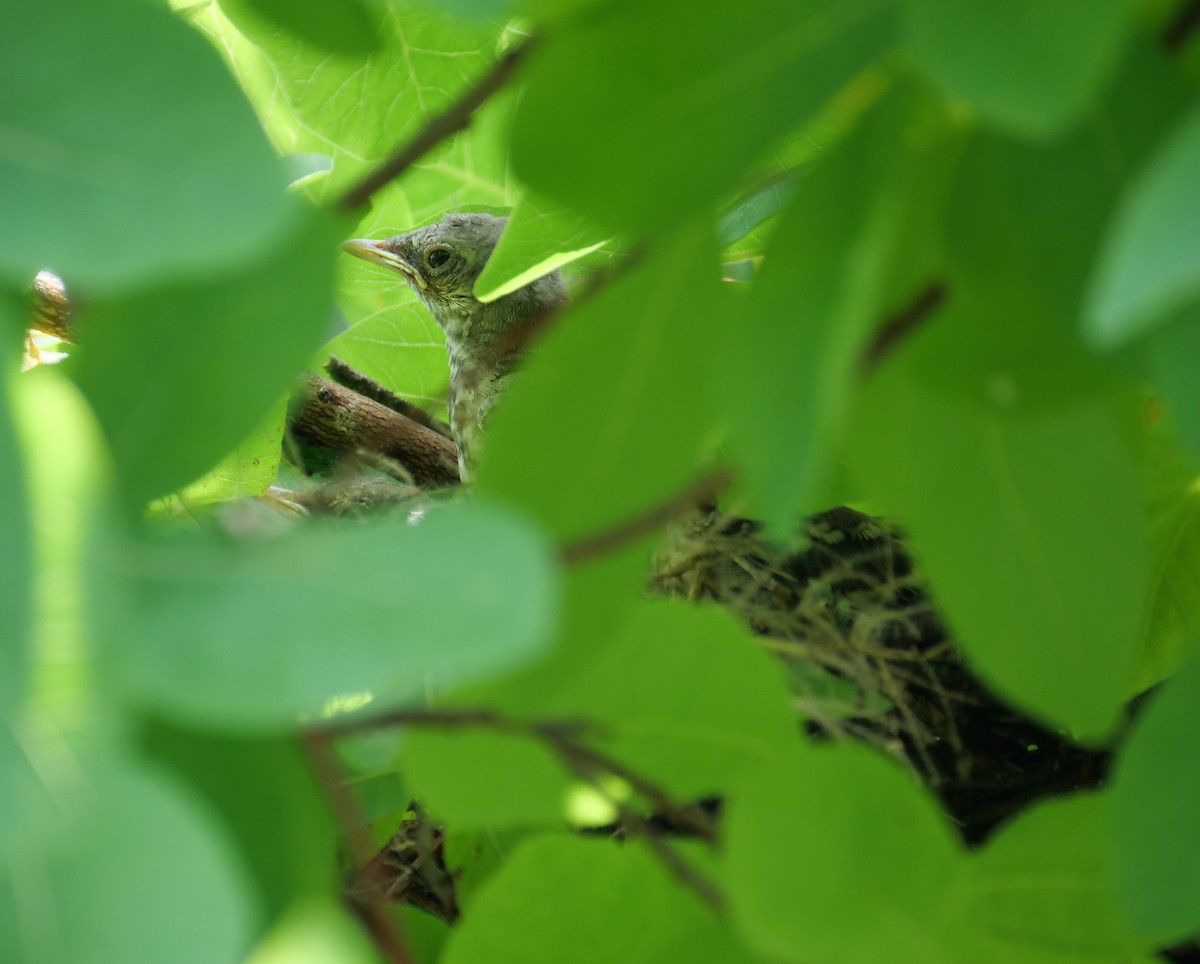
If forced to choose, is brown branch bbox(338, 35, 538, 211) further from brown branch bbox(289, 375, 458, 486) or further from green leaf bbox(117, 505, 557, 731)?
brown branch bbox(289, 375, 458, 486)

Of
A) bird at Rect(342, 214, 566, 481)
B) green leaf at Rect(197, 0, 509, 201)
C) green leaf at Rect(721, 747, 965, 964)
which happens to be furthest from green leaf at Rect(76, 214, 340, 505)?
bird at Rect(342, 214, 566, 481)

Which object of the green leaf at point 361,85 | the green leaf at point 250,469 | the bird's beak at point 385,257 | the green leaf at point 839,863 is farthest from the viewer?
the bird's beak at point 385,257

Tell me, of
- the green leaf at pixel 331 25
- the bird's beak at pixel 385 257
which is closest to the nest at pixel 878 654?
the green leaf at pixel 331 25

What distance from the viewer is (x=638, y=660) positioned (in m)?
0.36

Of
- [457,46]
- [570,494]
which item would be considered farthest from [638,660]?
[457,46]

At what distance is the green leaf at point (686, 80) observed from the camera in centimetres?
28

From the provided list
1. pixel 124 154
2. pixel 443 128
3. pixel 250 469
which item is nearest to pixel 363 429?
pixel 250 469

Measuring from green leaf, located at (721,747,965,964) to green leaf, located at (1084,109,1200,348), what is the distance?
0.15 metres

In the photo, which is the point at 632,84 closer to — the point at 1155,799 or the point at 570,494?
the point at 570,494

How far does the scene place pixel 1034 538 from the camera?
1.16 ft

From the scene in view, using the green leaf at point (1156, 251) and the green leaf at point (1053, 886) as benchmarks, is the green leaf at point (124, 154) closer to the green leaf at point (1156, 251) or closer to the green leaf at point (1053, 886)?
the green leaf at point (1156, 251)

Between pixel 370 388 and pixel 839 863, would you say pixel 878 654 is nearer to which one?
pixel 370 388

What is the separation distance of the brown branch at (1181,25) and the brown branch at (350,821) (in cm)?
27

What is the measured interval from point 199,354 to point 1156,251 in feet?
0.61
